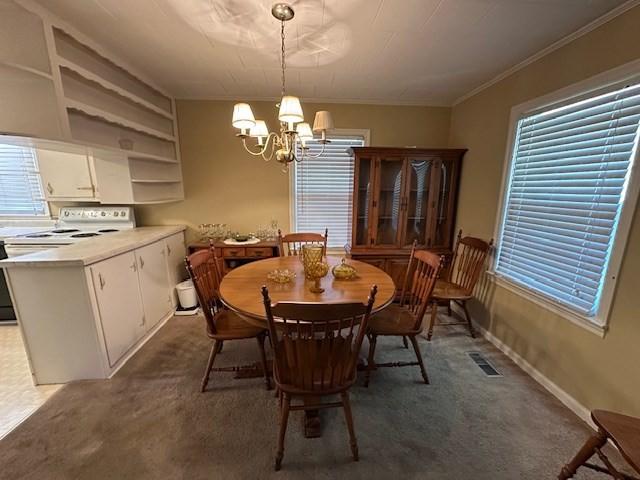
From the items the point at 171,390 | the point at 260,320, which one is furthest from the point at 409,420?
the point at 171,390

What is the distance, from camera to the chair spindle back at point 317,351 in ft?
3.94

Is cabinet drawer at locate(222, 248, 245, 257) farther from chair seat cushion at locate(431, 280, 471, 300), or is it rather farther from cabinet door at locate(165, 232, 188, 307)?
chair seat cushion at locate(431, 280, 471, 300)

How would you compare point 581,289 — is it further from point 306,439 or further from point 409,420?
point 306,439

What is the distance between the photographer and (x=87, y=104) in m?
1.95

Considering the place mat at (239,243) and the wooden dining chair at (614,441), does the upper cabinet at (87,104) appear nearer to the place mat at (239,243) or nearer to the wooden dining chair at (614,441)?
the place mat at (239,243)

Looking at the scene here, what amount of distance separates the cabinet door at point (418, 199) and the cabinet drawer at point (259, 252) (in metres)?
1.59

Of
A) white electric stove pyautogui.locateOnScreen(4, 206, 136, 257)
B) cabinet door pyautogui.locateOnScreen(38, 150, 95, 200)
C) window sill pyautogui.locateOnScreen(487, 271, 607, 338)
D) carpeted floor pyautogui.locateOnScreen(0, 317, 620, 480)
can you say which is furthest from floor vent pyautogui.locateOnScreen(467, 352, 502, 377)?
cabinet door pyautogui.locateOnScreen(38, 150, 95, 200)

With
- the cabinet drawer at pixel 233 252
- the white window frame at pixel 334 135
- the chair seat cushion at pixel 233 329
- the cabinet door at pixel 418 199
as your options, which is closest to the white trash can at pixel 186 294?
the cabinet drawer at pixel 233 252

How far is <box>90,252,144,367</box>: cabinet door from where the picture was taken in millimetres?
1975

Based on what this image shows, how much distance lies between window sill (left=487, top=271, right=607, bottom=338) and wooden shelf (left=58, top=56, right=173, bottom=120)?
12.0ft

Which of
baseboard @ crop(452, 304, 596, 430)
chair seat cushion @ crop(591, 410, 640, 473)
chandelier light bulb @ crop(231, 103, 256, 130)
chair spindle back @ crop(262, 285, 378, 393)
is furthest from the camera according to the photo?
baseboard @ crop(452, 304, 596, 430)

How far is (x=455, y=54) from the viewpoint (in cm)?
207

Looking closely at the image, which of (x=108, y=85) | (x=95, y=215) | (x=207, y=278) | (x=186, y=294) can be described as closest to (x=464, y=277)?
(x=207, y=278)

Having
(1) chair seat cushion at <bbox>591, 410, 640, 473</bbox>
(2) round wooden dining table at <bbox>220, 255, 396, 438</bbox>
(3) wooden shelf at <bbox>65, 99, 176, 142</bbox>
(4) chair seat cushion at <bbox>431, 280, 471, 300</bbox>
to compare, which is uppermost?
(3) wooden shelf at <bbox>65, 99, 176, 142</bbox>
